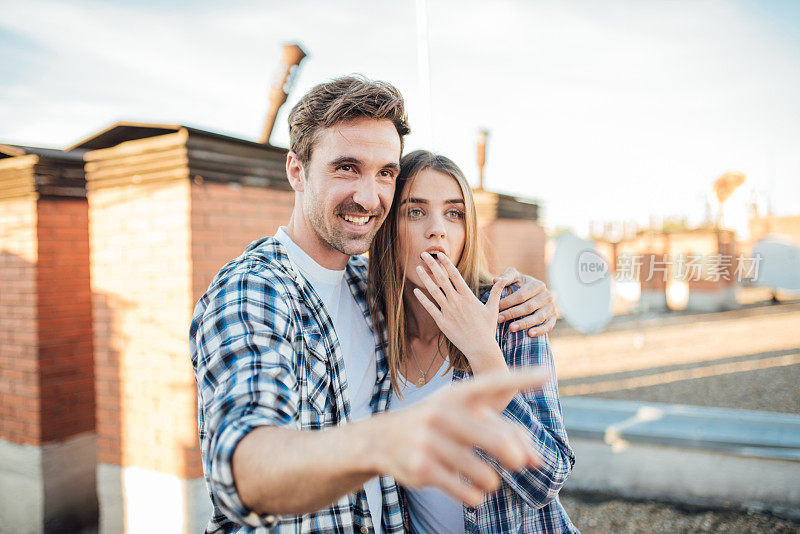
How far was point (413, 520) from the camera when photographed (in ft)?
6.41

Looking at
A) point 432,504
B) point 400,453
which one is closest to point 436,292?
point 432,504

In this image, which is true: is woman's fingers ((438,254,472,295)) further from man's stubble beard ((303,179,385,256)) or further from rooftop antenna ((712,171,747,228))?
rooftop antenna ((712,171,747,228))

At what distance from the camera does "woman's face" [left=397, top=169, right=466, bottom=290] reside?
2.03 meters

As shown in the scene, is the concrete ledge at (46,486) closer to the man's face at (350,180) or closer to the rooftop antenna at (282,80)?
the rooftop antenna at (282,80)

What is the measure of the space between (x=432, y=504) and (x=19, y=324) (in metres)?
4.23

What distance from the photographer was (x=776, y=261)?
337 inches

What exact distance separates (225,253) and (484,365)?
2625 millimetres

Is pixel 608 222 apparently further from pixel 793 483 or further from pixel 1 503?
pixel 1 503

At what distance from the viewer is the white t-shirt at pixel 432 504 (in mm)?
1864

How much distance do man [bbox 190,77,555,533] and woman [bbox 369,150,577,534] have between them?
113mm

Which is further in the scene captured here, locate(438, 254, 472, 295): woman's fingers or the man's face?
the man's face

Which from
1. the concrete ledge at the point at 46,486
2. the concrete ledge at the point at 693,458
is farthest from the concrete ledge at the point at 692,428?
the concrete ledge at the point at 46,486

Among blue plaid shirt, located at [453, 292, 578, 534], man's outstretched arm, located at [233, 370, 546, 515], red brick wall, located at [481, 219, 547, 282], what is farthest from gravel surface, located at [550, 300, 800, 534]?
man's outstretched arm, located at [233, 370, 546, 515]

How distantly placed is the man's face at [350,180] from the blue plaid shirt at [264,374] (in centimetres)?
23
